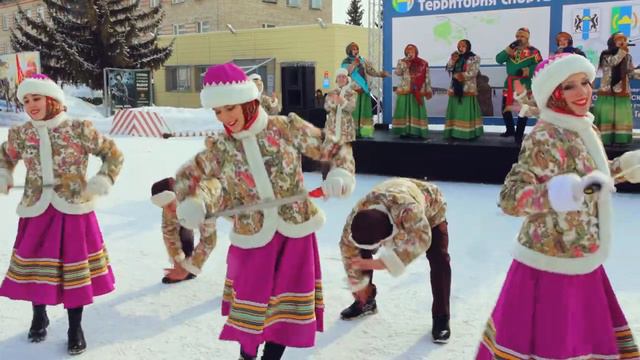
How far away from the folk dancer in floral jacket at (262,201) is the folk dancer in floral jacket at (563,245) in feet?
2.53

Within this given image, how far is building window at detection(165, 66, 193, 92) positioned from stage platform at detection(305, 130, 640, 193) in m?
19.1

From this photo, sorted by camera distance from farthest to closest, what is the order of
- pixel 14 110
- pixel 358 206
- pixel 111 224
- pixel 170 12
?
pixel 170 12 < pixel 14 110 < pixel 111 224 < pixel 358 206

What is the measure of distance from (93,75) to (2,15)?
80.3 feet

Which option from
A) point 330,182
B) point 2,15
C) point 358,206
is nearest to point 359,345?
point 358,206

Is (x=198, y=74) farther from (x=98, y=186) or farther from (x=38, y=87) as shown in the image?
(x=98, y=186)

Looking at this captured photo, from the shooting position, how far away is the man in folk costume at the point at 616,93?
25.1 feet

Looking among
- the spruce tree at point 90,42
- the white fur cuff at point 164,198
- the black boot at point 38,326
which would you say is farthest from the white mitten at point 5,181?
the spruce tree at point 90,42

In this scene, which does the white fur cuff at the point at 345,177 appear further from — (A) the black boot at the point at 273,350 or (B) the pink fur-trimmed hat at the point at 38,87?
(B) the pink fur-trimmed hat at the point at 38,87

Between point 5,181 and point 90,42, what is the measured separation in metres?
22.6

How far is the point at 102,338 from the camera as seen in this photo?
11.3 feet

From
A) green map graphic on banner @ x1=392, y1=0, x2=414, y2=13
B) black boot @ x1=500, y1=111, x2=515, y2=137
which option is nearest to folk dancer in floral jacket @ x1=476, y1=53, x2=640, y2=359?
black boot @ x1=500, y1=111, x2=515, y2=137

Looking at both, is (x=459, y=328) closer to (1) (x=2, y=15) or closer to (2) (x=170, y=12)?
(2) (x=170, y=12)

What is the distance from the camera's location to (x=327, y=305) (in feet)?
12.7

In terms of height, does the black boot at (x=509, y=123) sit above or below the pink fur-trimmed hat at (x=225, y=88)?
below
